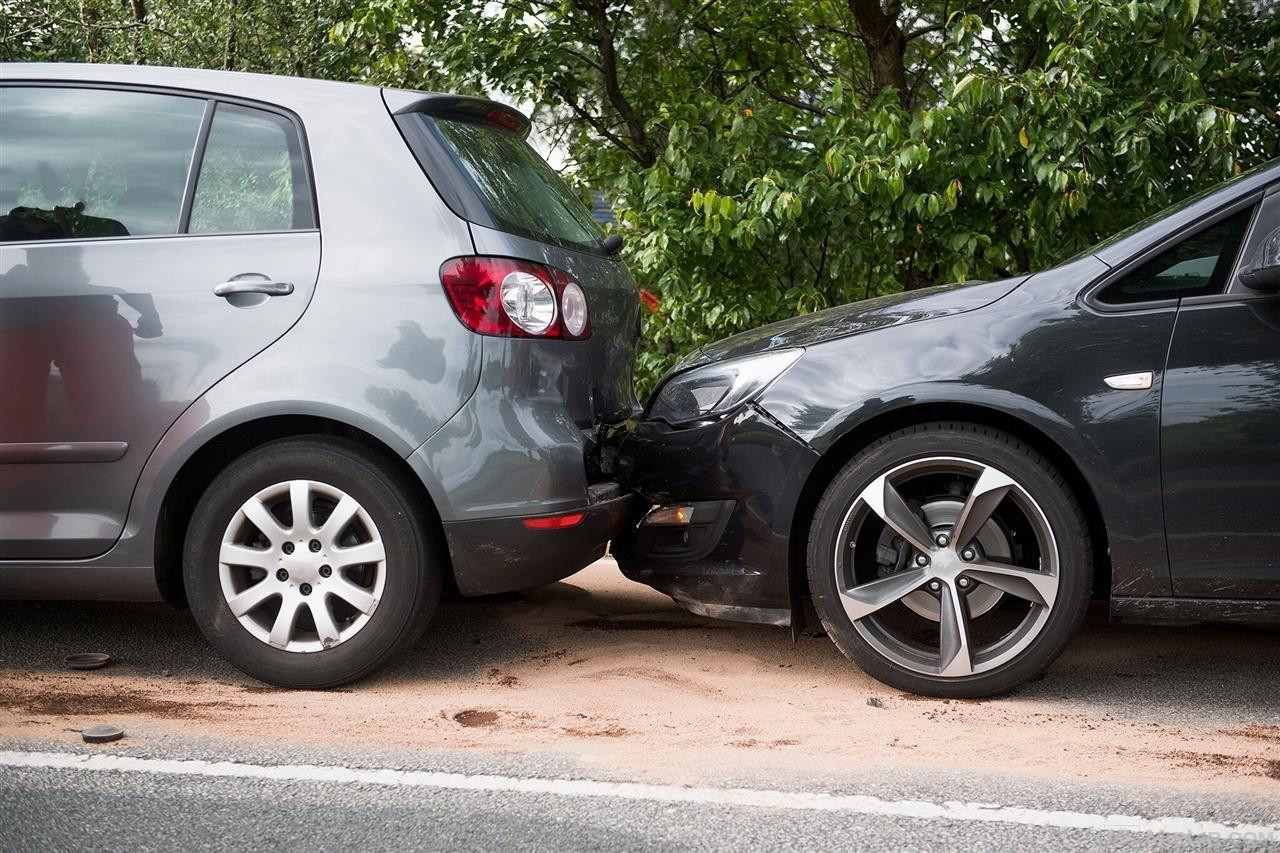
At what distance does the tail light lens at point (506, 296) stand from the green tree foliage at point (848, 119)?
2634mm

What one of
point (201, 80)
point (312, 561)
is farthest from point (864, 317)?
point (201, 80)

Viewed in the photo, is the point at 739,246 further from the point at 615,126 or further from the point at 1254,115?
the point at 1254,115

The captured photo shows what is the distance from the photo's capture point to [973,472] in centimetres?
386

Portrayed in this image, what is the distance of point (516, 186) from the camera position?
4.34 m

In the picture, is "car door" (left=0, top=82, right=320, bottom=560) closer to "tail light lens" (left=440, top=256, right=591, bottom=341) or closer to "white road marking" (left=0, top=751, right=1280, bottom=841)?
"tail light lens" (left=440, top=256, right=591, bottom=341)

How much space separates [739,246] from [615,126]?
174 centimetres

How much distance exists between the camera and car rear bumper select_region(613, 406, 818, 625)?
398cm

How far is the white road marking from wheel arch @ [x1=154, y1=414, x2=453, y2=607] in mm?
794

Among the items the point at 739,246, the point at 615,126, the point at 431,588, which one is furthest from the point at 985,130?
the point at 431,588

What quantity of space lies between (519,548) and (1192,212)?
2179 mm

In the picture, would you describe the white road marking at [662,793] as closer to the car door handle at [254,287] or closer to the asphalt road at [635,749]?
the asphalt road at [635,749]

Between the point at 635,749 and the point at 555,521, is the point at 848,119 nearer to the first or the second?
the point at 555,521

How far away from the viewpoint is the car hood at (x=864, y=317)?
403 cm

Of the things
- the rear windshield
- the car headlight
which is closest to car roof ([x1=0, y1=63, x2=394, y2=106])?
the rear windshield
